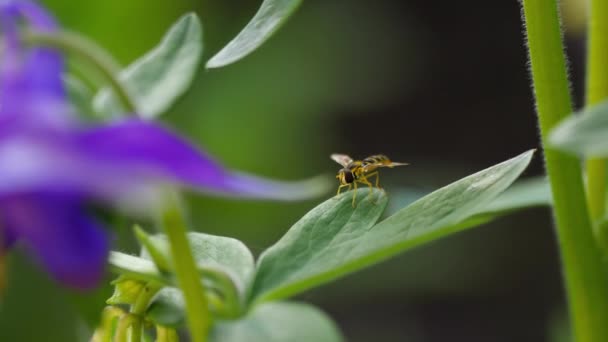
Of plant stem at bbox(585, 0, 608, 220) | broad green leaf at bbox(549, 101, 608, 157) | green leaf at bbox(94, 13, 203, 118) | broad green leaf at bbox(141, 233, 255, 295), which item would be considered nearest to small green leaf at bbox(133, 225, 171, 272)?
broad green leaf at bbox(141, 233, 255, 295)

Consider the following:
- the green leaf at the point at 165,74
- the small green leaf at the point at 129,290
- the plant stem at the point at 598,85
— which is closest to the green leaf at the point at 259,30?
the green leaf at the point at 165,74

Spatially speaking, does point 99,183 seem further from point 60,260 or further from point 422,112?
point 422,112

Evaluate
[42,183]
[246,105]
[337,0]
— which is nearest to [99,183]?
[42,183]

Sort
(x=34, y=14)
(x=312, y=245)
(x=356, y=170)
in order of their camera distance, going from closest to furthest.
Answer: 1. (x=34, y=14)
2. (x=312, y=245)
3. (x=356, y=170)

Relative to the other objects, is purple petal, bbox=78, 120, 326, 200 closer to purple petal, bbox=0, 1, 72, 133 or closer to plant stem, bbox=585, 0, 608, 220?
purple petal, bbox=0, 1, 72, 133

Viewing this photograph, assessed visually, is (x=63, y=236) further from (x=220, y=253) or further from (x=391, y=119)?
(x=391, y=119)

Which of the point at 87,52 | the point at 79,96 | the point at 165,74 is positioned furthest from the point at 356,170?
the point at 87,52

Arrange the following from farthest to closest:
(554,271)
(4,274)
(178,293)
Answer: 1. (554,271)
2. (178,293)
3. (4,274)
